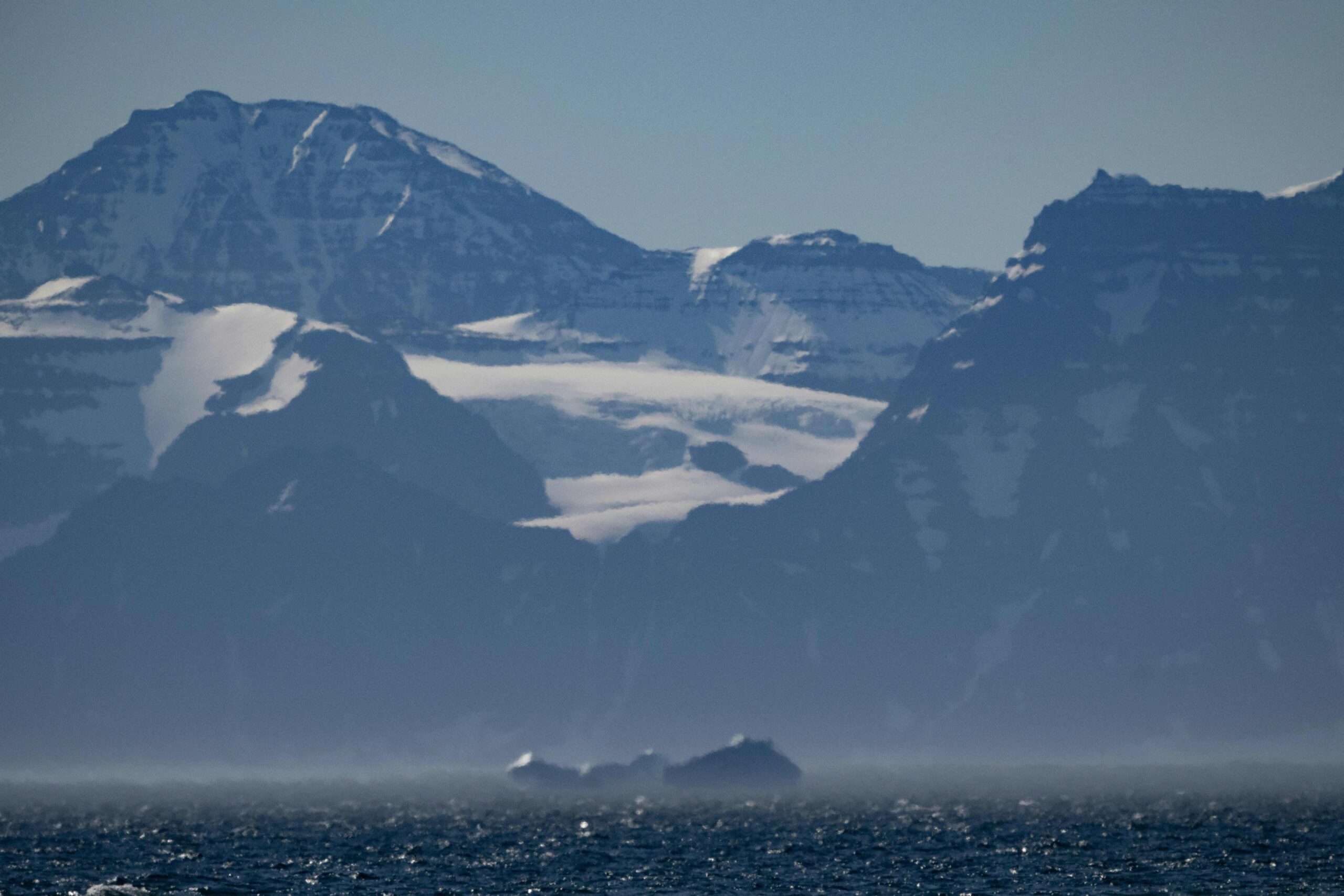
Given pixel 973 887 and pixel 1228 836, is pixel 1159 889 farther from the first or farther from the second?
pixel 1228 836

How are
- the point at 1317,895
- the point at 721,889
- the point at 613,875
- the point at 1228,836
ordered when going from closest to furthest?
the point at 1317,895
the point at 721,889
the point at 613,875
the point at 1228,836

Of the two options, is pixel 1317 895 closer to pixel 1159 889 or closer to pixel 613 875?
pixel 1159 889

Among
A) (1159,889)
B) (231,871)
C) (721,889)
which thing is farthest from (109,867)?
(1159,889)

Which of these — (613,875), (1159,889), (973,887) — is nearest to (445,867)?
(613,875)

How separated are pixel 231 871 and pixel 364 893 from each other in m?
20.4

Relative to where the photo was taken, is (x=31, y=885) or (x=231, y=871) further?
(x=231, y=871)

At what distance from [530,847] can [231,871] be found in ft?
122

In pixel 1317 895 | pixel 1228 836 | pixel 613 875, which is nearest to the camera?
pixel 1317 895

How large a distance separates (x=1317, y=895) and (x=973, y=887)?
869 inches

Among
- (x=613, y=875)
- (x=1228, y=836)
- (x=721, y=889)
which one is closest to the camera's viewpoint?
(x=721, y=889)

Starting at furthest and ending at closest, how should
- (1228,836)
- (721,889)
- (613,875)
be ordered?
(1228,836)
(613,875)
(721,889)

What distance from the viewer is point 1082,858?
173 meters

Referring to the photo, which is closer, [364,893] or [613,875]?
[364,893]

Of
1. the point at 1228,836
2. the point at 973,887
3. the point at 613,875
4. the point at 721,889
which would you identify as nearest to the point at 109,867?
the point at 613,875
